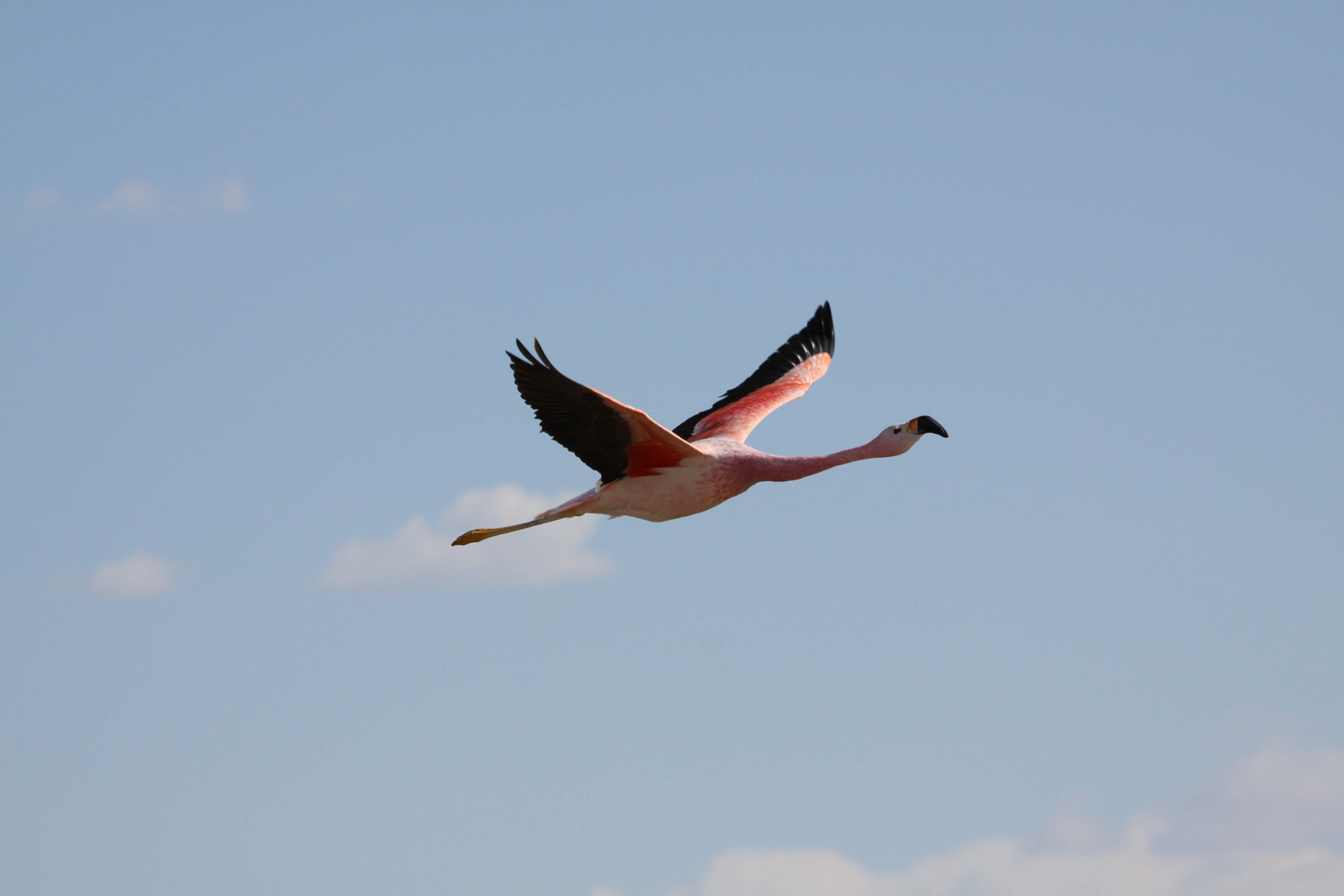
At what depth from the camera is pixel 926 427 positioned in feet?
38.0

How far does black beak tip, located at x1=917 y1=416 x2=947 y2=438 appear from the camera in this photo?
11.6 m

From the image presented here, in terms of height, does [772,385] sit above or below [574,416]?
above

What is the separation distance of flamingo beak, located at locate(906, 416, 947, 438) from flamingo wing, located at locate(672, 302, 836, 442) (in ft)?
8.18

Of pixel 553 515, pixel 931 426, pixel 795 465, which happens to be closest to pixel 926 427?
pixel 931 426

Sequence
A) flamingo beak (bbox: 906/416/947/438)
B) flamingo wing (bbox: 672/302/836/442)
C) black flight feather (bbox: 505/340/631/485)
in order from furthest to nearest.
Result: flamingo wing (bbox: 672/302/836/442), flamingo beak (bbox: 906/416/947/438), black flight feather (bbox: 505/340/631/485)

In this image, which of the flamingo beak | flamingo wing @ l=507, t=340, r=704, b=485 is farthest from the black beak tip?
flamingo wing @ l=507, t=340, r=704, b=485

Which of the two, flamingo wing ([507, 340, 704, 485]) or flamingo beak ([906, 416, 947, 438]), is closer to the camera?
flamingo wing ([507, 340, 704, 485])

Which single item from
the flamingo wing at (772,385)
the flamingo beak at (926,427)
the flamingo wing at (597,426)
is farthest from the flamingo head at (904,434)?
the flamingo wing at (772,385)

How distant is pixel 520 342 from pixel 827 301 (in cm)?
820

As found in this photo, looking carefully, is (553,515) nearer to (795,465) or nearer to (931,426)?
(795,465)

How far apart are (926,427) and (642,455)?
99.0 inches

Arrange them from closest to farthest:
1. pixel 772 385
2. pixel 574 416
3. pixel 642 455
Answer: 1. pixel 574 416
2. pixel 642 455
3. pixel 772 385

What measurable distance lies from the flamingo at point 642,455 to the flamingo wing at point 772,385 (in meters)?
0.95

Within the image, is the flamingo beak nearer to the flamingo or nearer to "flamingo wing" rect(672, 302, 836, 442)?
the flamingo
